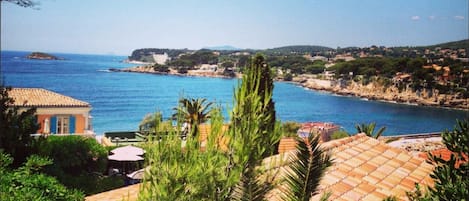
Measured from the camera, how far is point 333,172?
4.81 m

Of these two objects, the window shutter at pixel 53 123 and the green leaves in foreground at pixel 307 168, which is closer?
the green leaves in foreground at pixel 307 168

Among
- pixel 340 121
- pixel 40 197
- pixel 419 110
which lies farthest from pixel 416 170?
pixel 419 110

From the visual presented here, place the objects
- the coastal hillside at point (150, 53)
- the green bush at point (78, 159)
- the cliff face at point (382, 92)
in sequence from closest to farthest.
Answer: the green bush at point (78, 159), the cliff face at point (382, 92), the coastal hillside at point (150, 53)

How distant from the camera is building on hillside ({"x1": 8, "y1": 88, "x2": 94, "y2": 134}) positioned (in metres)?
17.0

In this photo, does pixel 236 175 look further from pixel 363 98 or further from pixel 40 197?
pixel 363 98

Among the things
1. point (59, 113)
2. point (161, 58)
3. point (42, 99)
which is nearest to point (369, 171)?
point (59, 113)

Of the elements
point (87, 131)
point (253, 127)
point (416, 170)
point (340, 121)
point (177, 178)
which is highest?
point (253, 127)

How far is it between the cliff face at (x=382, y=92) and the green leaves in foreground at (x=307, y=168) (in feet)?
154

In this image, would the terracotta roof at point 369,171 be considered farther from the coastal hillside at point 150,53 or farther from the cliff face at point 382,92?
the coastal hillside at point 150,53

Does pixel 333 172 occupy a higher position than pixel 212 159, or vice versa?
pixel 212 159

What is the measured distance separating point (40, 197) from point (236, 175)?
145cm

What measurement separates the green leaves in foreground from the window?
16240 mm

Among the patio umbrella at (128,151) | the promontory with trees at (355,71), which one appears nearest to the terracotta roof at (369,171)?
the patio umbrella at (128,151)

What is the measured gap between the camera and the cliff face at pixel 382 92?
56766 millimetres
